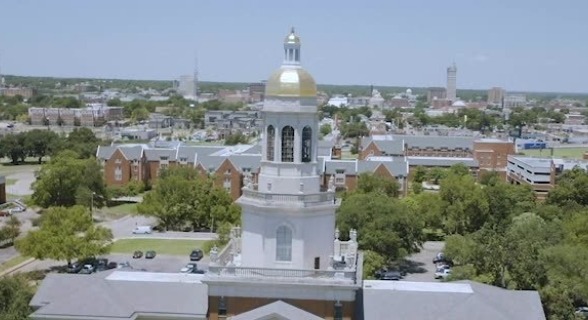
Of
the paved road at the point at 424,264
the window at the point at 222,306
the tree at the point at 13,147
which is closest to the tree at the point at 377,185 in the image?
the paved road at the point at 424,264

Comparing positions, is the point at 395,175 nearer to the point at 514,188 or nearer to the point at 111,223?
the point at 514,188

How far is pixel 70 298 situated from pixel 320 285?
39.0 feet

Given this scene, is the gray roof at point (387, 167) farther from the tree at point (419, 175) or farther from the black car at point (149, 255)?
the black car at point (149, 255)

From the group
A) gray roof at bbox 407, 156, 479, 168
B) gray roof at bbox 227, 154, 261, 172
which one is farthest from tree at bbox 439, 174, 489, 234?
gray roof at bbox 407, 156, 479, 168

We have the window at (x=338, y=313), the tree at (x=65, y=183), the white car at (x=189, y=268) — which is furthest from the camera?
the tree at (x=65, y=183)

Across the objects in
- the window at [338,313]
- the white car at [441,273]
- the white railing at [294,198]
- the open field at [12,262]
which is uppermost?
the white railing at [294,198]

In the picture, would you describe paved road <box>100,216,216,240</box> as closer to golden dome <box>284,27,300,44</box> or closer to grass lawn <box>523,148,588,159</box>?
golden dome <box>284,27,300,44</box>

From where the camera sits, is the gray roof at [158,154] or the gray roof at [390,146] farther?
the gray roof at [390,146]

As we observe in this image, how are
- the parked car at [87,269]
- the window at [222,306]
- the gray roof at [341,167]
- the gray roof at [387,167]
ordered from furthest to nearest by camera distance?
1. the gray roof at [387,167]
2. the gray roof at [341,167]
3. the parked car at [87,269]
4. the window at [222,306]

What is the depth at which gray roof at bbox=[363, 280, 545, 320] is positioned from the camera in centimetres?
2988

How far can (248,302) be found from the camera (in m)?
26.8

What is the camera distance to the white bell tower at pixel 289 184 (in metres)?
26.7

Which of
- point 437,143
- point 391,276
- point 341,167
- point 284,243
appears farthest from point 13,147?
point 284,243

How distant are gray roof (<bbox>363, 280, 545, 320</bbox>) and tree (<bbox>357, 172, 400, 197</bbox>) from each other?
4879 cm
